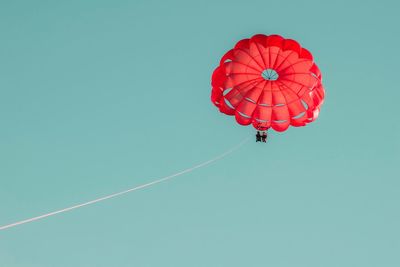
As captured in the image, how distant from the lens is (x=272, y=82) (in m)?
38.8

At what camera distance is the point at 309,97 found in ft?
126

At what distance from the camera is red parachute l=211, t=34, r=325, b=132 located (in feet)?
126

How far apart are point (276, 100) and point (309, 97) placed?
1.89 m

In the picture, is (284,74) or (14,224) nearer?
(14,224)

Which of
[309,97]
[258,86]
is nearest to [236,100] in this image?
[258,86]

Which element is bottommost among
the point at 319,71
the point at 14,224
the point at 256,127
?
the point at 14,224

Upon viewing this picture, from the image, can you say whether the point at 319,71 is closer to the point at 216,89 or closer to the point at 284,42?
the point at 284,42

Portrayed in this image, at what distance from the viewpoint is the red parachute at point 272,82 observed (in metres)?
38.3

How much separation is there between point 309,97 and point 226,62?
17.1ft

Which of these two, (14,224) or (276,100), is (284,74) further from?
(14,224)

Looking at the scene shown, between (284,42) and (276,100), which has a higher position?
(284,42)

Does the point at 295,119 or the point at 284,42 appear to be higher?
the point at 284,42

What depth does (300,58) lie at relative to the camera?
127ft

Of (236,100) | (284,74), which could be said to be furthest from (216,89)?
(284,74)
